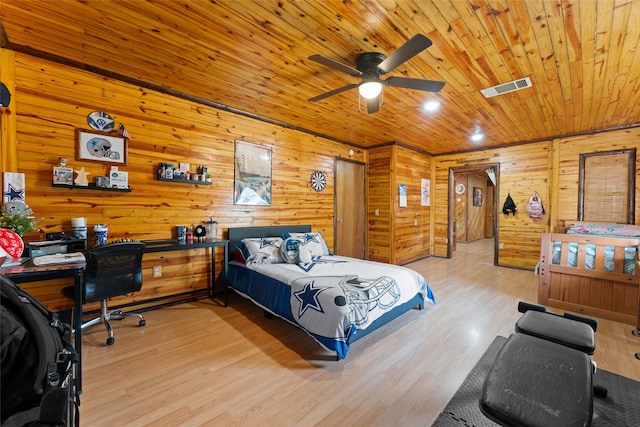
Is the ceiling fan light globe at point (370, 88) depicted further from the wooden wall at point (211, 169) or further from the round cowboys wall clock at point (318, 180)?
the round cowboys wall clock at point (318, 180)

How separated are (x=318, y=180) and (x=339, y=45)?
2831 millimetres

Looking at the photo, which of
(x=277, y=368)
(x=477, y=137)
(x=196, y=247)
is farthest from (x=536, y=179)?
(x=196, y=247)

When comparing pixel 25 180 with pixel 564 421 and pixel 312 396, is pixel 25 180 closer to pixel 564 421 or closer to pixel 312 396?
pixel 312 396

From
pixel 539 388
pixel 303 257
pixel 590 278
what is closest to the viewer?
pixel 539 388

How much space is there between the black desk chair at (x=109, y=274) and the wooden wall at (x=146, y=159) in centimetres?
55

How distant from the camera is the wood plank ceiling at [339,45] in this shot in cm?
195

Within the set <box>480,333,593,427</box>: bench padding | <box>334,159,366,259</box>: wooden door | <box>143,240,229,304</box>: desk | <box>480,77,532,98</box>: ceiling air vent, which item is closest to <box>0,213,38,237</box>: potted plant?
<box>143,240,229,304</box>: desk

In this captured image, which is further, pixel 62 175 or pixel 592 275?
pixel 592 275

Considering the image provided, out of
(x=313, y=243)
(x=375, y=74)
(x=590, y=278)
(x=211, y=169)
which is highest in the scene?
(x=375, y=74)

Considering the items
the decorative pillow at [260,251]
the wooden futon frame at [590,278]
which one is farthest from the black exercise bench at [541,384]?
the decorative pillow at [260,251]

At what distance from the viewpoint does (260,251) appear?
346cm

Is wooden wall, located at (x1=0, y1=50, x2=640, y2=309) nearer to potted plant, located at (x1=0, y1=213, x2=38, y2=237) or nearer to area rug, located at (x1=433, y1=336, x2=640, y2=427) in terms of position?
potted plant, located at (x1=0, y1=213, x2=38, y2=237)

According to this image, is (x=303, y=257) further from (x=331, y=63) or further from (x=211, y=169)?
(x=331, y=63)

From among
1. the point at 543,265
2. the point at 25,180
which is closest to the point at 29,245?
the point at 25,180
